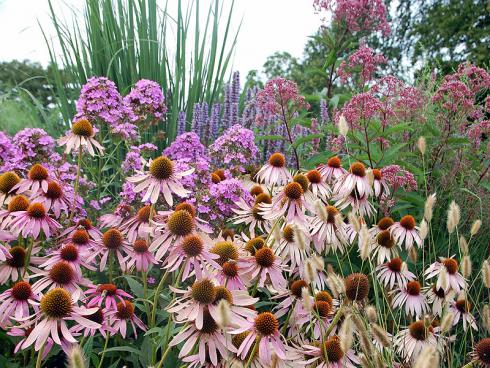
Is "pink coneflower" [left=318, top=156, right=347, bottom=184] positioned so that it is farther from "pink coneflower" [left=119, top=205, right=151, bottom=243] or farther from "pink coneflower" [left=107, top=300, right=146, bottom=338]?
"pink coneflower" [left=107, top=300, right=146, bottom=338]

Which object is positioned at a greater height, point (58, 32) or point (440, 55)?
point (58, 32)

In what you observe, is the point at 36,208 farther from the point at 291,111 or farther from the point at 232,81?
the point at 232,81

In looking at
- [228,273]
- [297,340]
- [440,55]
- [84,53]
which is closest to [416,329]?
[297,340]

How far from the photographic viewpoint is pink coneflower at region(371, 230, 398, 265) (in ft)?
8.09

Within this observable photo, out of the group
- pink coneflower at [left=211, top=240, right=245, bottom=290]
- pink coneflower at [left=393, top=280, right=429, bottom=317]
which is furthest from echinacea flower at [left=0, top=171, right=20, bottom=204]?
pink coneflower at [left=393, top=280, right=429, bottom=317]

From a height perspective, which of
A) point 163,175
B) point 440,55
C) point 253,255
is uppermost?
point 163,175

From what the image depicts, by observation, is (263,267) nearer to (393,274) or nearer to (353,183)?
(353,183)

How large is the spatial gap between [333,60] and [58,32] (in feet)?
9.08

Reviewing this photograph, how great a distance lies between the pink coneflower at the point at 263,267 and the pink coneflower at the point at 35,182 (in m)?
0.92

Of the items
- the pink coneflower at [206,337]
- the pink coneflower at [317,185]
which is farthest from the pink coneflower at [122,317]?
the pink coneflower at [317,185]

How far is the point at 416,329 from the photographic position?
6.77 feet

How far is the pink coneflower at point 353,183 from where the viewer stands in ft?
7.74

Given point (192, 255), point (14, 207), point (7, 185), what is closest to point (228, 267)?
point (192, 255)

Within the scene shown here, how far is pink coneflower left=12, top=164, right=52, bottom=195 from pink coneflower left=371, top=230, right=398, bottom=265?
4.87 feet
